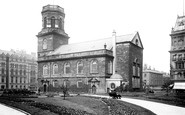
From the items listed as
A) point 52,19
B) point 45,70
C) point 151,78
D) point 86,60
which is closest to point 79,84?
point 86,60

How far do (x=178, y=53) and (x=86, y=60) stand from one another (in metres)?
26.6

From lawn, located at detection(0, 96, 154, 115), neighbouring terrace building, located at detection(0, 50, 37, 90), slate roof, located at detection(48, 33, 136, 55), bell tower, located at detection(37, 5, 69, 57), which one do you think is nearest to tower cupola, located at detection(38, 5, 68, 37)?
bell tower, located at detection(37, 5, 69, 57)

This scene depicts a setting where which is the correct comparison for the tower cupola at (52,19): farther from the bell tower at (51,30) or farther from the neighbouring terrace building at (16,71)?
the neighbouring terrace building at (16,71)

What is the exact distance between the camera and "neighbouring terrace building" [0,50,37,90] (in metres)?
71.1

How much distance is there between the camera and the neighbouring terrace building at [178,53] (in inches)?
1994

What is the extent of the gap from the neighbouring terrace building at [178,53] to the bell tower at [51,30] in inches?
1197

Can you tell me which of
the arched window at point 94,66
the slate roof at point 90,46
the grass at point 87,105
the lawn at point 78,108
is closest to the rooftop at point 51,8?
the slate roof at point 90,46

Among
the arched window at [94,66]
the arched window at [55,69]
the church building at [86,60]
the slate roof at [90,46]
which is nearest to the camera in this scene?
the church building at [86,60]

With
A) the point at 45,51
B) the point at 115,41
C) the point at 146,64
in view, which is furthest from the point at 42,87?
the point at 146,64

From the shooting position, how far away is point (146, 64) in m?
116

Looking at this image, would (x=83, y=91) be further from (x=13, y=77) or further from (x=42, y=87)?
(x=13, y=77)

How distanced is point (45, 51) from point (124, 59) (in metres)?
22.9

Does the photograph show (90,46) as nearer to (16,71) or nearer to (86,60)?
(86,60)

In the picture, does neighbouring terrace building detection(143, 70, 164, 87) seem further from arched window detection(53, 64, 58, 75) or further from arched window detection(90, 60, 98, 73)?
arched window detection(90, 60, 98, 73)
